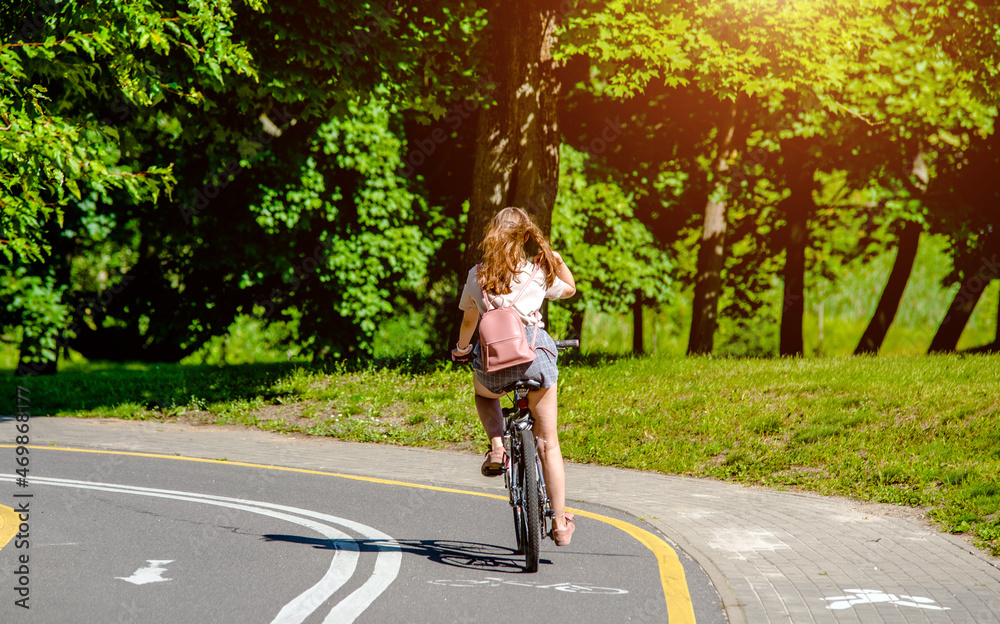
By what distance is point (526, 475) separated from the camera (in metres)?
5.34

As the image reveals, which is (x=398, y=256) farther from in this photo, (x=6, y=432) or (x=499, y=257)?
(x=499, y=257)

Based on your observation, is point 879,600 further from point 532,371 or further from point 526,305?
point 526,305

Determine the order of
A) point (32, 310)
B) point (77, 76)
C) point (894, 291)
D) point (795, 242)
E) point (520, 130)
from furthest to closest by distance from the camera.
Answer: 1. point (795, 242)
2. point (894, 291)
3. point (32, 310)
4. point (520, 130)
5. point (77, 76)

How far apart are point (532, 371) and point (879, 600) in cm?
218

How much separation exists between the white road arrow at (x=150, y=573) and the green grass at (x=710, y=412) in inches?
202

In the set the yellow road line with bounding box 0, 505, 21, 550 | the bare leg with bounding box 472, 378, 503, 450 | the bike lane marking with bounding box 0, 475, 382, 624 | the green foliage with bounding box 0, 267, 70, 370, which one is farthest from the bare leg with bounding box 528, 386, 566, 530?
the green foliage with bounding box 0, 267, 70, 370

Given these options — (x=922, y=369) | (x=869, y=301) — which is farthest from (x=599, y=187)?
(x=869, y=301)

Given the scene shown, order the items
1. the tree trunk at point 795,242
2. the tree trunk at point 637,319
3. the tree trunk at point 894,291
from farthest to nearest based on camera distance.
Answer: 1. the tree trunk at point 637,319
2. the tree trunk at point 795,242
3. the tree trunk at point 894,291

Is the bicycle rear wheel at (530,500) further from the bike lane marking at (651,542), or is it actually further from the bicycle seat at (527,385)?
the bike lane marking at (651,542)

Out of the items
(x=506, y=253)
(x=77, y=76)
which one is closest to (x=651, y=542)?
(x=506, y=253)

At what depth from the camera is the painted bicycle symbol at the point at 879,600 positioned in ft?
16.6

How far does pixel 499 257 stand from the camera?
5367mm

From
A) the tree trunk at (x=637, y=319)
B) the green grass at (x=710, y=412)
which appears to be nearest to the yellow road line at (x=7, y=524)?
the green grass at (x=710, y=412)

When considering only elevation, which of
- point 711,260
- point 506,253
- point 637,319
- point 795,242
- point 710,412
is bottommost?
point 710,412
